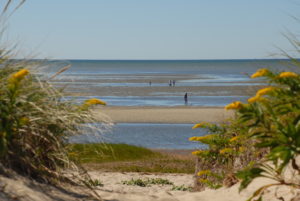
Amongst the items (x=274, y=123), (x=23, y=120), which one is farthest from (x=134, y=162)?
(x=274, y=123)

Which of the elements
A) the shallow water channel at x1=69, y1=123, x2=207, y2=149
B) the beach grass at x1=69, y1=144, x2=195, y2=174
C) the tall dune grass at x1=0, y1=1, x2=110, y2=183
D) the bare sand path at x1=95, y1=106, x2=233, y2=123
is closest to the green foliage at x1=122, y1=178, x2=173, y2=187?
the beach grass at x1=69, y1=144, x2=195, y2=174

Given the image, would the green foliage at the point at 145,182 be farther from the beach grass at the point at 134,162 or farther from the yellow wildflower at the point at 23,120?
the yellow wildflower at the point at 23,120

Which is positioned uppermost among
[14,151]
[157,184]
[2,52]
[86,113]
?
[2,52]

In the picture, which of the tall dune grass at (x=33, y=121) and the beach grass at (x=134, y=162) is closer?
the tall dune grass at (x=33, y=121)

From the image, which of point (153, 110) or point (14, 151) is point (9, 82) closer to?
point (14, 151)

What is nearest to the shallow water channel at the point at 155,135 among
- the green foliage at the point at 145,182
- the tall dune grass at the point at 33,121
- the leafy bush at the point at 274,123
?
the green foliage at the point at 145,182

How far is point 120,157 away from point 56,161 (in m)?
12.7

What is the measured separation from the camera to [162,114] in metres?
33.0

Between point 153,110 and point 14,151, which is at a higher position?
point 153,110

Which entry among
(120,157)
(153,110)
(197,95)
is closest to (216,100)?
(197,95)

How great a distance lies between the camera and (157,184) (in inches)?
442

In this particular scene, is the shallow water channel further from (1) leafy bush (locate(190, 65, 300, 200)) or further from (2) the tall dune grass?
(1) leafy bush (locate(190, 65, 300, 200))

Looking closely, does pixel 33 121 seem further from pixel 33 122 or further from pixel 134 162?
pixel 134 162

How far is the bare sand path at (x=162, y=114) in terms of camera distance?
30.6 m
